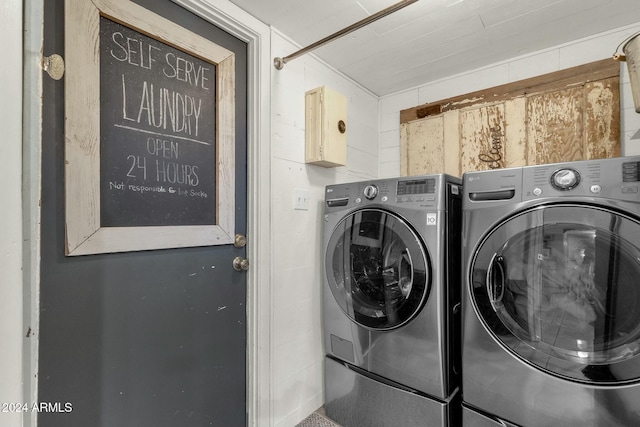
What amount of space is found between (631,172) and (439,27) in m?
1.15

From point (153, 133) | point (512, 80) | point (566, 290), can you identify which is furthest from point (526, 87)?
point (153, 133)

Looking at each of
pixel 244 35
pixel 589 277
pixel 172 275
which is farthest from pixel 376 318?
pixel 244 35

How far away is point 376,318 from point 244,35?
162 cm

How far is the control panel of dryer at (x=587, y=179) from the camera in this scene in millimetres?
1000

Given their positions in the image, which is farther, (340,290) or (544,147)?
(544,147)

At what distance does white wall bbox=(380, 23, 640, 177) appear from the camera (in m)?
1.60

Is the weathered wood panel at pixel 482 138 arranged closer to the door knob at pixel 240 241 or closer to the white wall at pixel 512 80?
the white wall at pixel 512 80

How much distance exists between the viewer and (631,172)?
1.00m

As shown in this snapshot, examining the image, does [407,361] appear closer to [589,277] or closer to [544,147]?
[589,277]

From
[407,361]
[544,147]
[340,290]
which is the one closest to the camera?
[407,361]

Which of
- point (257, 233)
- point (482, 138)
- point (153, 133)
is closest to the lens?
point (153, 133)

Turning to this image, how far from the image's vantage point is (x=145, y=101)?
1.19 metres

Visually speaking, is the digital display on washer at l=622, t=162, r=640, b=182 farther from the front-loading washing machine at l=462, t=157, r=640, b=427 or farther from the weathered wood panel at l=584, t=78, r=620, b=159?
the weathered wood panel at l=584, t=78, r=620, b=159

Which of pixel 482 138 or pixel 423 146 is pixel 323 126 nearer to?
pixel 423 146
